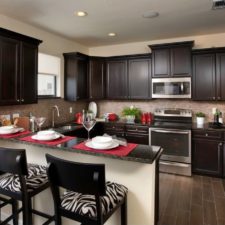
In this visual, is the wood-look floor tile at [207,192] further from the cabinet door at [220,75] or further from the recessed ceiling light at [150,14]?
the recessed ceiling light at [150,14]

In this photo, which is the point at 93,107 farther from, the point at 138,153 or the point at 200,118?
the point at 138,153

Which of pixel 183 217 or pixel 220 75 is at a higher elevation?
pixel 220 75

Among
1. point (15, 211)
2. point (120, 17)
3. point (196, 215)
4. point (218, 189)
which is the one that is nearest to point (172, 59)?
point (120, 17)

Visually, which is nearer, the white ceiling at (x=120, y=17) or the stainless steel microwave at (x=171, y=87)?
the white ceiling at (x=120, y=17)

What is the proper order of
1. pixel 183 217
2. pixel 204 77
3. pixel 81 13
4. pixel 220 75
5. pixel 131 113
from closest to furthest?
pixel 183 217 < pixel 81 13 < pixel 220 75 < pixel 204 77 < pixel 131 113

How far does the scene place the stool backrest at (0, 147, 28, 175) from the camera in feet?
4.93

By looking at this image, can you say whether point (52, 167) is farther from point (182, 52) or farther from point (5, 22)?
point (182, 52)

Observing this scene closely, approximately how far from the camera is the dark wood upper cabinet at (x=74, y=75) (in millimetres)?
4262

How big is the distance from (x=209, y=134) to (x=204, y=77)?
1099 millimetres

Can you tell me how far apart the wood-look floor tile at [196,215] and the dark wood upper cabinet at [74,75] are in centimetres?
293

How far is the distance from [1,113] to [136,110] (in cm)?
269

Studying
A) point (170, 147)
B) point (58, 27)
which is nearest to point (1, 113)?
point (58, 27)

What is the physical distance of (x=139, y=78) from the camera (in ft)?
14.5

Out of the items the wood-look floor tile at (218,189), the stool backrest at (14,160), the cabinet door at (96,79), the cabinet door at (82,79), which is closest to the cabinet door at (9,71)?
the stool backrest at (14,160)
